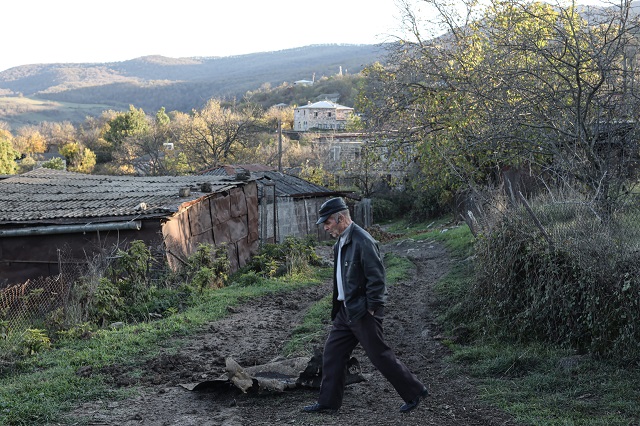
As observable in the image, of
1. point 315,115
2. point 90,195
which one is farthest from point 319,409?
point 315,115

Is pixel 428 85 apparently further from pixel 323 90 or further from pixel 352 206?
pixel 323 90

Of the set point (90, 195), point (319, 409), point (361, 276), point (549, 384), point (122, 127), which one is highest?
point (361, 276)

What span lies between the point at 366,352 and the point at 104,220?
10.8 meters

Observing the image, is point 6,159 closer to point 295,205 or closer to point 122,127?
point 122,127

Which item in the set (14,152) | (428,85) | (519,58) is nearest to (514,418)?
(519,58)

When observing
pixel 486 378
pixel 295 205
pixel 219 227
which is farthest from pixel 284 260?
pixel 295 205

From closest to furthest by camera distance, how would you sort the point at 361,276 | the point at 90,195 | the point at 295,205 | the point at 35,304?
1. the point at 361,276
2. the point at 35,304
3. the point at 90,195
4. the point at 295,205

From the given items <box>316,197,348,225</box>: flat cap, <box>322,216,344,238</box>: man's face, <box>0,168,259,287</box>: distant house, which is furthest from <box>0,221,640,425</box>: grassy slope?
<box>0,168,259,287</box>: distant house

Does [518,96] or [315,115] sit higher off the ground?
[518,96]

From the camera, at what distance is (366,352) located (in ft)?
19.7

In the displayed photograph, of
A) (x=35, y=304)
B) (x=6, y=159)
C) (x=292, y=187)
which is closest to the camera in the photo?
(x=35, y=304)

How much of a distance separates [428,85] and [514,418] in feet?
42.5

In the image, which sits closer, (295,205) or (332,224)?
(332,224)

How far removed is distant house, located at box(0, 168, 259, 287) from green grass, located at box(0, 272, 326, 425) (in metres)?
4.13
